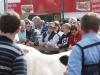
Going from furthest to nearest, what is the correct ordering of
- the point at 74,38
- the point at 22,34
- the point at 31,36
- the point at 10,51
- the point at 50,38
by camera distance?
1. the point at 22,34
2. the point at 31,36
3. the point at 50,38
4. the point at 74,38
5. the point at 10,51

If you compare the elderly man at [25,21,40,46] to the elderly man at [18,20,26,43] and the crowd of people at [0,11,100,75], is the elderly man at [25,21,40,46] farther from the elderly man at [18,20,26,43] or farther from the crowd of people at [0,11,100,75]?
the crowd of people at [0,11,100,75]

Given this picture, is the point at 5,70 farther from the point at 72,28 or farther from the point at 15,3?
the point at 15,3

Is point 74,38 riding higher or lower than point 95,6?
lower

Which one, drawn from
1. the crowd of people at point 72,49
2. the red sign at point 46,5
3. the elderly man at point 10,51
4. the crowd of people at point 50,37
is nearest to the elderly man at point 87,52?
the crowd of people at point 72,49

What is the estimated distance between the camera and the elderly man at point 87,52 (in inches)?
129

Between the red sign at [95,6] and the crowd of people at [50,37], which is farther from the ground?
the red sign at [95,6]

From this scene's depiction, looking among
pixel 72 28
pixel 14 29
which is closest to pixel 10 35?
pixel 14 29

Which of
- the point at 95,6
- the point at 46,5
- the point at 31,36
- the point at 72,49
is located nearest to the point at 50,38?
the point at 31,36

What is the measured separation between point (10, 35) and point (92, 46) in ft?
2.79

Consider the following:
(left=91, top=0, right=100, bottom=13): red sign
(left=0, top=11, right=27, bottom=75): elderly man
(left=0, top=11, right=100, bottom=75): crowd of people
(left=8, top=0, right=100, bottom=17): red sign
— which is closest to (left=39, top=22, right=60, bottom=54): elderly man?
(left=0, top=11, right=100, bottom=75): crowd of people

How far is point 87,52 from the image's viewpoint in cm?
332

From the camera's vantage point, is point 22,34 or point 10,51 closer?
point 10,51

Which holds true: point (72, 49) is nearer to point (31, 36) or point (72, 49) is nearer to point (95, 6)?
point (31, 36)

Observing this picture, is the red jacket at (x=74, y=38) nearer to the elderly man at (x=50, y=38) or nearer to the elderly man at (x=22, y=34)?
the elderly man at (x=50, y=38)
